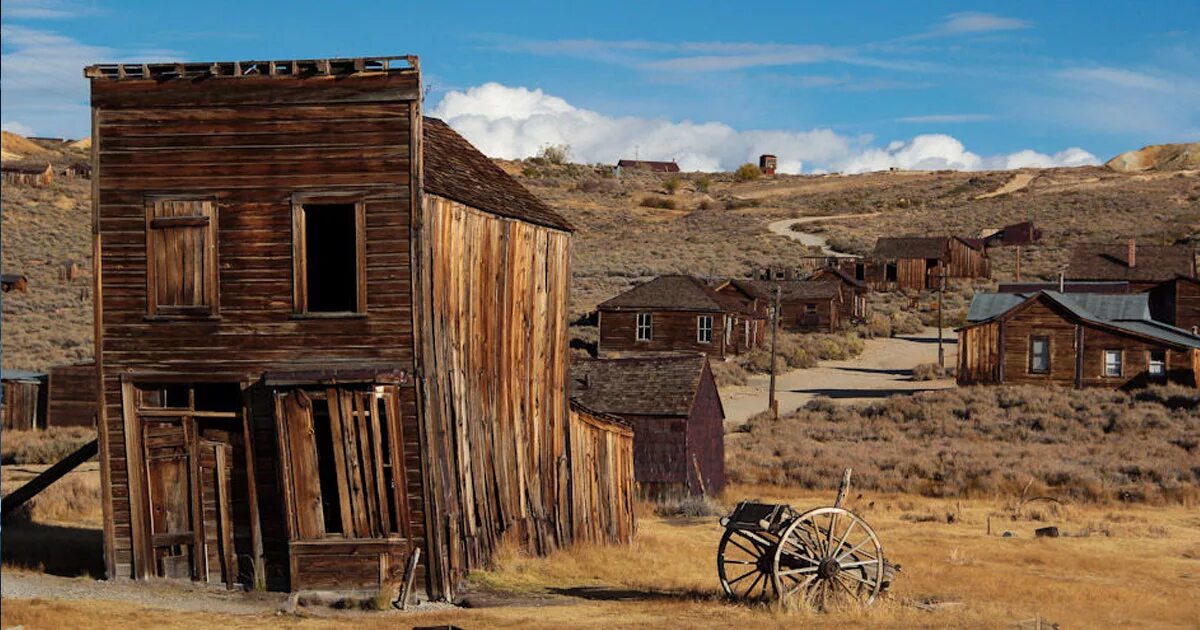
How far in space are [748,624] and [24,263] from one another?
6485 cm

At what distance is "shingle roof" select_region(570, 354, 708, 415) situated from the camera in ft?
89.4

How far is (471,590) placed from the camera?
16.4 metres

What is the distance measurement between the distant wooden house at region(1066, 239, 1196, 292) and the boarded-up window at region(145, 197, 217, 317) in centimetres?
5586

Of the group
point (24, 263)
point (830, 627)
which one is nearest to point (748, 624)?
point (830, 627)

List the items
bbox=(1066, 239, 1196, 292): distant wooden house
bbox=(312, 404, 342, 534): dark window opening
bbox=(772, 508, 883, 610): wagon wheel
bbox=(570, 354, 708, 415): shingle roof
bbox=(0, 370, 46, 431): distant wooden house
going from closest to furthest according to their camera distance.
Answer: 1. bbox=(772, 508, 883, 610): wagon wheel
2. bbox=(312, 404, 342, 534): dark window opening
3. bbox=(570, 354, 708, 415): shingle roof
4. bbox=(0, 370, 46, 431): distant wooden house
5. bbox=(1066, 239, 1196, 292): distant wooden house

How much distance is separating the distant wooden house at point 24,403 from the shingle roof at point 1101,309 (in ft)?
99.8

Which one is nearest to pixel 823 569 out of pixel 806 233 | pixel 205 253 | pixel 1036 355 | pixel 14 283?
pixel 205 253

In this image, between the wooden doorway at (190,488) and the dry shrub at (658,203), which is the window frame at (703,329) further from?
the dry shrub at (658,203)

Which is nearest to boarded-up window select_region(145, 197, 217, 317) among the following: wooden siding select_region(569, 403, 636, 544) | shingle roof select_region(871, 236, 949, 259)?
wooden siding select_region(569, 403, 636, 544)

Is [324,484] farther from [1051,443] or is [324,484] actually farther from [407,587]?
[1051,443]

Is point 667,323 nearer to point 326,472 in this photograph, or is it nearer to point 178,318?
point 326,472

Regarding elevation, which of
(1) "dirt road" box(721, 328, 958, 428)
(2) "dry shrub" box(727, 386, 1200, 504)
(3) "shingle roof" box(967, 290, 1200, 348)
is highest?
(3) "shingle roof" box(967, 290, 1200, 348)

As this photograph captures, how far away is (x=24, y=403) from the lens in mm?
35156

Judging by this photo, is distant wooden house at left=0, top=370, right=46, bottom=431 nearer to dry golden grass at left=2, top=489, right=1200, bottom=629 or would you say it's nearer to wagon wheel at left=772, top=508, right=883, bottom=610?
dry golden grass at left=2, top=489, right=1200, bottom=629
